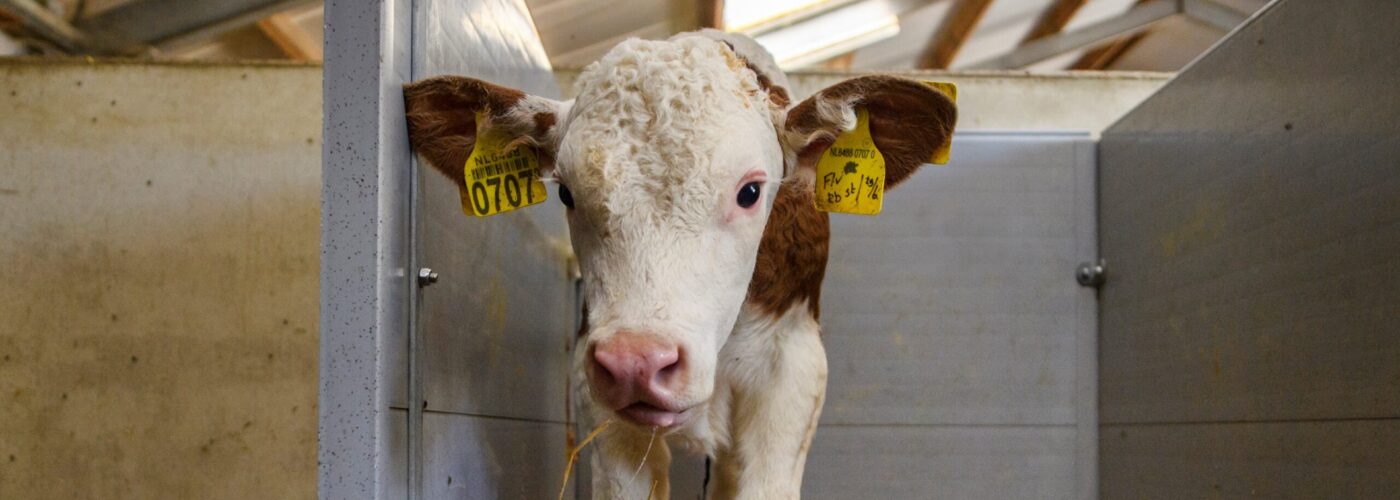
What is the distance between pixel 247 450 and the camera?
3980 millimetres

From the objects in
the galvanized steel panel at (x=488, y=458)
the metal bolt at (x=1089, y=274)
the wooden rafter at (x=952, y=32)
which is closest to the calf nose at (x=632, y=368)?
the galvanized steel panel at (x=488, y=458)

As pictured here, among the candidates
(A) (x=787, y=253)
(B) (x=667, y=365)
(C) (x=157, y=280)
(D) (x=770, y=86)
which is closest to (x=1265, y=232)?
(A) (x=787, y=253)

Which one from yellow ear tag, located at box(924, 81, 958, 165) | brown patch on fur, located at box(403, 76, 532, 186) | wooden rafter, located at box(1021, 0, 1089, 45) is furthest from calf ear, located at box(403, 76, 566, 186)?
wooden rafter, located at box(1021, 0, 1089, 45)

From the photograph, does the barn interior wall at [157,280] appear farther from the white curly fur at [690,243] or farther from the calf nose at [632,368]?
the calf nose at [632,368]

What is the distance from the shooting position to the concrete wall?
3.95m

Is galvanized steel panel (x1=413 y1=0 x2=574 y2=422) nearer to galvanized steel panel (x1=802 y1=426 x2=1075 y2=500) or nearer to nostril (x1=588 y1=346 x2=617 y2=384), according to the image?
nostril (x1=588 y1=346 x2=617 y2=384)

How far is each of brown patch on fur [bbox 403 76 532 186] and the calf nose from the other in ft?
1.92

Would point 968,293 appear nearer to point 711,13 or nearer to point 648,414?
point 711,13

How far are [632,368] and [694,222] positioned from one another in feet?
1.27

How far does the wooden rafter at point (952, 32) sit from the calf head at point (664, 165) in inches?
144

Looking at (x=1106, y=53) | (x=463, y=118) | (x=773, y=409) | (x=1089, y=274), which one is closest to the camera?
(x=463, y=118)

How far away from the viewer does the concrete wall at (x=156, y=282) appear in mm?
3949

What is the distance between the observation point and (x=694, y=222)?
2.02m

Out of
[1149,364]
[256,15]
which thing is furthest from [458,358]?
[256,15]
